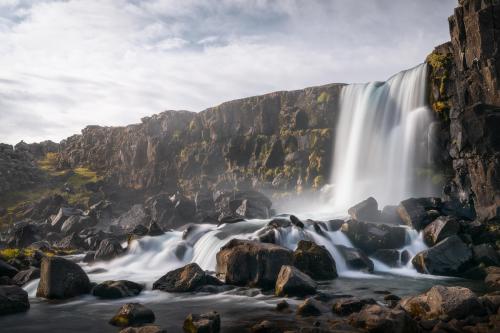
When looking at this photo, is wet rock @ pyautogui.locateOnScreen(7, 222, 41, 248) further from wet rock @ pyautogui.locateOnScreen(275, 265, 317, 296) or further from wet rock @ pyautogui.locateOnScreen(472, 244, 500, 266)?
wet rock @ pyautogui.locateOnScreen(472, 244, 500, 266)

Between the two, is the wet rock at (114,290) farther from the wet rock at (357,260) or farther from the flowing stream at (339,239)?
the wet rock at (357,260)

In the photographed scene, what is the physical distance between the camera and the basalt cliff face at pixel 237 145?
76500 millimetres

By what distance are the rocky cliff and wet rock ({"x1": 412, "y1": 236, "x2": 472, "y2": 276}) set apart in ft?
27.0

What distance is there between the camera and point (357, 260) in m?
30.7

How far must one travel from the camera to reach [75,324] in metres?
18.5

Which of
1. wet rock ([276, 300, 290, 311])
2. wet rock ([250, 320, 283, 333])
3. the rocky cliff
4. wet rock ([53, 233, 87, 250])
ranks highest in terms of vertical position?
the rocky cliff

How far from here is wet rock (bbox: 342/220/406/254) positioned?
33750 millimetres

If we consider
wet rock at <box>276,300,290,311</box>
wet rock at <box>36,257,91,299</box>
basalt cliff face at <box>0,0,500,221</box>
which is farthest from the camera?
basalt cliff face at <box>0,0,500,221</box>

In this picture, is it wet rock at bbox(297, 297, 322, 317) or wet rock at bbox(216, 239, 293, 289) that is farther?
wet rock at bbox(216, 239, 293, 289)

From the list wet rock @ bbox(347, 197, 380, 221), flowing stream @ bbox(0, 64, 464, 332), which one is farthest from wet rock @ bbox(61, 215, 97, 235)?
wet rock @ bbox(347, 197, 380, 221)

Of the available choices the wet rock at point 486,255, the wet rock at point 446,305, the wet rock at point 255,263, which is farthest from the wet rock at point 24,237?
the wet rock at point 446,305

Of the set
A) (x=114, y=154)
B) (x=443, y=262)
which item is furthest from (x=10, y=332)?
(x=114, y=154)

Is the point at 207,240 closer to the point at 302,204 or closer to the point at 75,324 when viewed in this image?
the point at 75,324

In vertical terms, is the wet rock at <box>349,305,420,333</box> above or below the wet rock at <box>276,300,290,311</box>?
above
